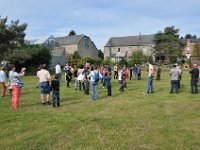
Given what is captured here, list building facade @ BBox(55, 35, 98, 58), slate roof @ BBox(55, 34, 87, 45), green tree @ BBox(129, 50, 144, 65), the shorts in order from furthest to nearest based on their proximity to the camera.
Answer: slate roof @ BBox(55, 34, 87, 45) → building facade @ BBox(55, 35, 98, 58) → green tree @ BBox(129, 50, 144, 65) → the shorts

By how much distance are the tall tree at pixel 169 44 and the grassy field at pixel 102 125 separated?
54.8 meters

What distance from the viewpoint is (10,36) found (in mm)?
41188

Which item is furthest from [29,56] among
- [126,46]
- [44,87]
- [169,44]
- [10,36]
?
[126,46]

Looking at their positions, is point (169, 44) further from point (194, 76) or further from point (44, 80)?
point (44, 80)

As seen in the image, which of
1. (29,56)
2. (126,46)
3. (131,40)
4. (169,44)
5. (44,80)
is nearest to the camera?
(44,80)

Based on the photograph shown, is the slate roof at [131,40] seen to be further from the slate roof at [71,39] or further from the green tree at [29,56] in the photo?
the green tree at [29,56]

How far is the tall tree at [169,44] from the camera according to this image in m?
66.6

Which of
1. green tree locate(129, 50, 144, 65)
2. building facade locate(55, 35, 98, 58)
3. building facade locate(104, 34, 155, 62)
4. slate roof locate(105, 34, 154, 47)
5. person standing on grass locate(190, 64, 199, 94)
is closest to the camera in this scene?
person standing on grass locate(190, 64, 199, 94)

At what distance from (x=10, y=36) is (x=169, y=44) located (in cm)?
3894

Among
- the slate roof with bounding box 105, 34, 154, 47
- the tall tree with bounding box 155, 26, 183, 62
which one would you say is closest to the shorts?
the tall tree with bounding box 155, 26, 183, 62

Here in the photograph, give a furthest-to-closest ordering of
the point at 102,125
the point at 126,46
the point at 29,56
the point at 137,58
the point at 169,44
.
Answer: the point at 126,46 → the point at 169,44 → the point at 137,58 → the point at 29,56 → the point at 102,125

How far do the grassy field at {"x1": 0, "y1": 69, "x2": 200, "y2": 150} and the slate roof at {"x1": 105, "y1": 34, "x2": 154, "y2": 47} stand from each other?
70.2 meters

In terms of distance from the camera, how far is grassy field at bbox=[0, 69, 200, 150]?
7.40 metres

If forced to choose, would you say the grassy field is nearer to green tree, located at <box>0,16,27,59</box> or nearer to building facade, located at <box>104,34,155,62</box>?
green tree, located at <box>0,16,27,59</box>
